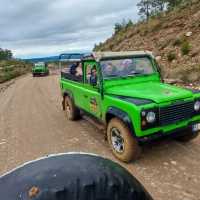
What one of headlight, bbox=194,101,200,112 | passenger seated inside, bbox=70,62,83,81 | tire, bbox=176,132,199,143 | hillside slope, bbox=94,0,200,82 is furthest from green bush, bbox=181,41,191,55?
headlight, bbox=194,101,200,112

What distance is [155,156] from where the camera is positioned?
4988 millimetres

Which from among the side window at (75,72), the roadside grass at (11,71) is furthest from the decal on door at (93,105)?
the roadside grass at (11,71)

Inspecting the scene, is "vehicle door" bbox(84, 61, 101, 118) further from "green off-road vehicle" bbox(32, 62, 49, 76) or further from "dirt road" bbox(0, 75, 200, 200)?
"green off-road vehicle" bbox(32, 62, 49, 76)

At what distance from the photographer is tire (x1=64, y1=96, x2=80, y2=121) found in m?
7.59

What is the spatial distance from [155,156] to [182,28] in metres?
16.8

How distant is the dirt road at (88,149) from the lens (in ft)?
13.0

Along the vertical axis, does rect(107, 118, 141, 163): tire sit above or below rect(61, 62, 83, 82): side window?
below

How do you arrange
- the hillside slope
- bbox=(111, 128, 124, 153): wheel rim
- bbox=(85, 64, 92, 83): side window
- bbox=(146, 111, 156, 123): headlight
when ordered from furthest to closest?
the hillside slope, bbox=(85, 64, 92, 83): side window, bbox=(111, 128, 124, 153): wheel rim, bbox=(146, 111, 156, 123): headlight

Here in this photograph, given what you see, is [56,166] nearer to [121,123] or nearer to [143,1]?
[121,123]

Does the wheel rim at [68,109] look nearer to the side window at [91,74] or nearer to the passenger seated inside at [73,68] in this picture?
the passenger seated inside at [73,68]

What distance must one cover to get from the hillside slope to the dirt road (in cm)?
653

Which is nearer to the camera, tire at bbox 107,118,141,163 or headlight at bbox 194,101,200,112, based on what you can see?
tire at bbox 107,118,141,163

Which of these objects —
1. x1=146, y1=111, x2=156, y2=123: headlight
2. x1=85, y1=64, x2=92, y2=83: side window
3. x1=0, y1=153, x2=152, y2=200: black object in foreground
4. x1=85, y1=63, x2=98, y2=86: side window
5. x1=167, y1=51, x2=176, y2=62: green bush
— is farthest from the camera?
x1=167, y1=51, x2=176, y2=62: green bush

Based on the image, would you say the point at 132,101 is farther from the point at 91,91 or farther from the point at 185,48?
the point at 185,48
